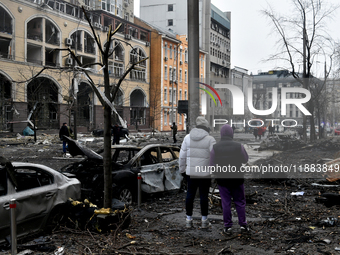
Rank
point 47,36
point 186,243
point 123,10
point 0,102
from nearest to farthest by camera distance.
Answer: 1. point 186,243
2. point 0,102
3. point 47,36
4. point 123,10

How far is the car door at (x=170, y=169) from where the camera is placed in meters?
9.63

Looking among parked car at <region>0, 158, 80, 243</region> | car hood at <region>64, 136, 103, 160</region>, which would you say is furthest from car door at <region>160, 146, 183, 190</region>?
parked car at <region>0, 158, 80, 243</region>

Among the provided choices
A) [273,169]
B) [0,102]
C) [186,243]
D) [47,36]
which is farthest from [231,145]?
[47,36]

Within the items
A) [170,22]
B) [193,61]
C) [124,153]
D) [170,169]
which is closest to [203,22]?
[170,22]

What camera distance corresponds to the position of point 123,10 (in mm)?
61562

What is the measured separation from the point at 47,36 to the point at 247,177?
123 ft

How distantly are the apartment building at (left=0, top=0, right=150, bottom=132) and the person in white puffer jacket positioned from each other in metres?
23.3

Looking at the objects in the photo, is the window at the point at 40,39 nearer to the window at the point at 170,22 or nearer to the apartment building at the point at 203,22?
the apartment building at the point at 203,22

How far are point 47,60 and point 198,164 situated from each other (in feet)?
138

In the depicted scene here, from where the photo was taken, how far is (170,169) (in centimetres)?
975

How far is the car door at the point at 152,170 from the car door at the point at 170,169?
0.15m

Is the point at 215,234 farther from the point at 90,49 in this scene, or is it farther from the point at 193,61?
the point at 90,49

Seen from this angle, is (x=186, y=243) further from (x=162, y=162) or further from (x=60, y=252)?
(x=162, y=162)

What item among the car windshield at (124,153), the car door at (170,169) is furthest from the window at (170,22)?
the car windshield at (124,153)
